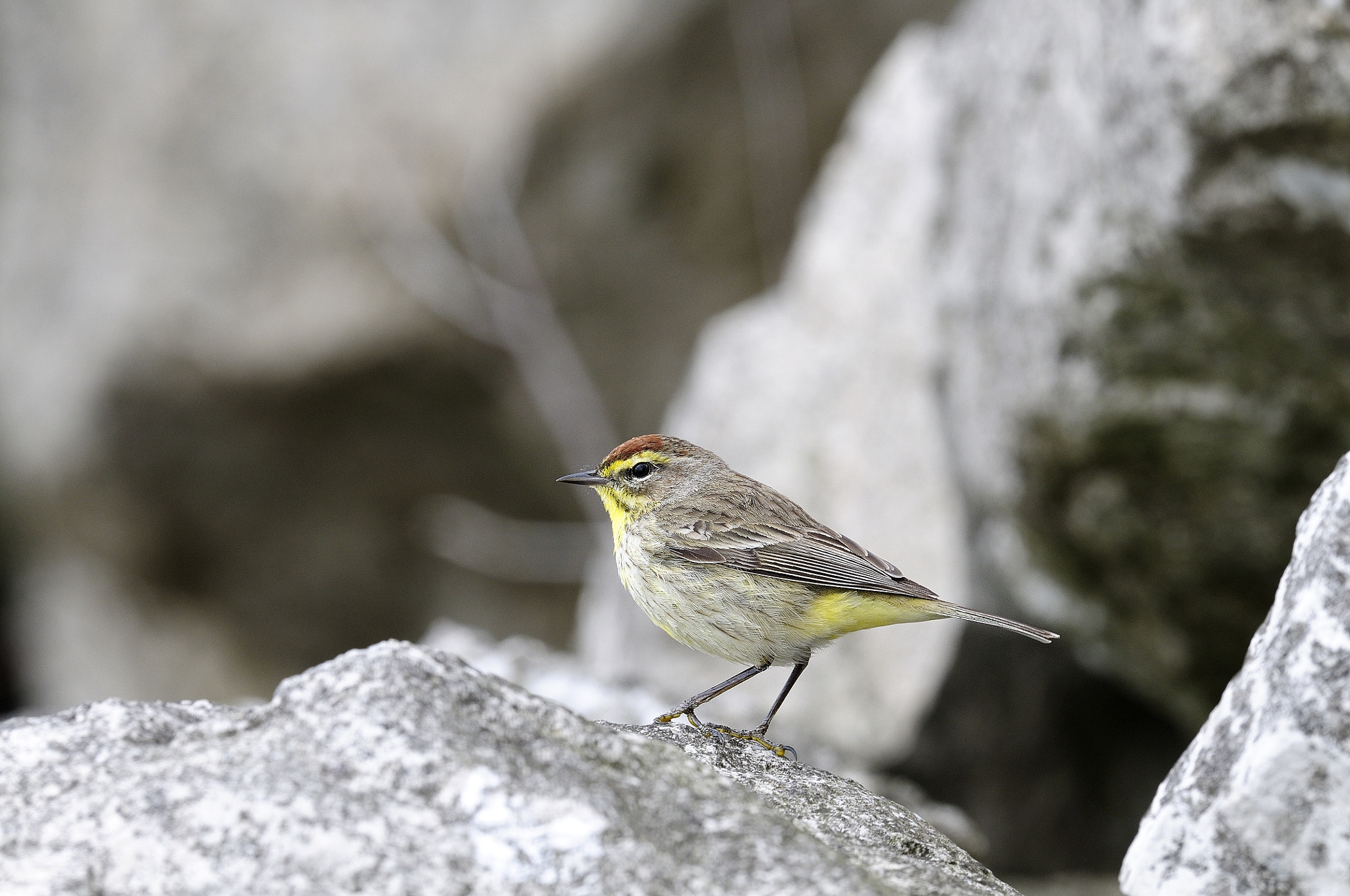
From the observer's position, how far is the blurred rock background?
5.03 meters

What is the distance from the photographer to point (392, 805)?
2.37 m

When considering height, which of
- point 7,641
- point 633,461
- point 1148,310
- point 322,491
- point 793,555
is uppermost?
point 1148,310

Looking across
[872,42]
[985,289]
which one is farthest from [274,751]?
[872,42]

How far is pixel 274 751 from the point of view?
2.46 m

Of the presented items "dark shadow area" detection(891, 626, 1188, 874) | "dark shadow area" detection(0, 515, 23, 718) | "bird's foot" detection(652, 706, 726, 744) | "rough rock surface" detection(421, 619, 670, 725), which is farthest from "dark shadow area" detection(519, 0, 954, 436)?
"dark shadow area" detection(0, 515, 23, 718)

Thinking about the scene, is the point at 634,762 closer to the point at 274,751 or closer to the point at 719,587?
the point at 274,751

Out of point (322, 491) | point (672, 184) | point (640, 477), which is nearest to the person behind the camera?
point (640, 477)

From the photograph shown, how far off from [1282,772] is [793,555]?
2.48 m

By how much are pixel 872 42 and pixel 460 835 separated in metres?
9.12

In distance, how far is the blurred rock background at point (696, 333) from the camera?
503cm

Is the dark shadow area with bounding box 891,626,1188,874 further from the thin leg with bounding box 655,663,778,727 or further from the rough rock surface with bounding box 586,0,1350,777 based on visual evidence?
the thin leg with bounding box 655,663,778,727

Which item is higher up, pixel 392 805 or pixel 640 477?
pixel 640 477

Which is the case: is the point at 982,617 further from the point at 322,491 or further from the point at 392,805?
the point at 322,491

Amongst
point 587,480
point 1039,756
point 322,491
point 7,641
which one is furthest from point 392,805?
point 7,641
